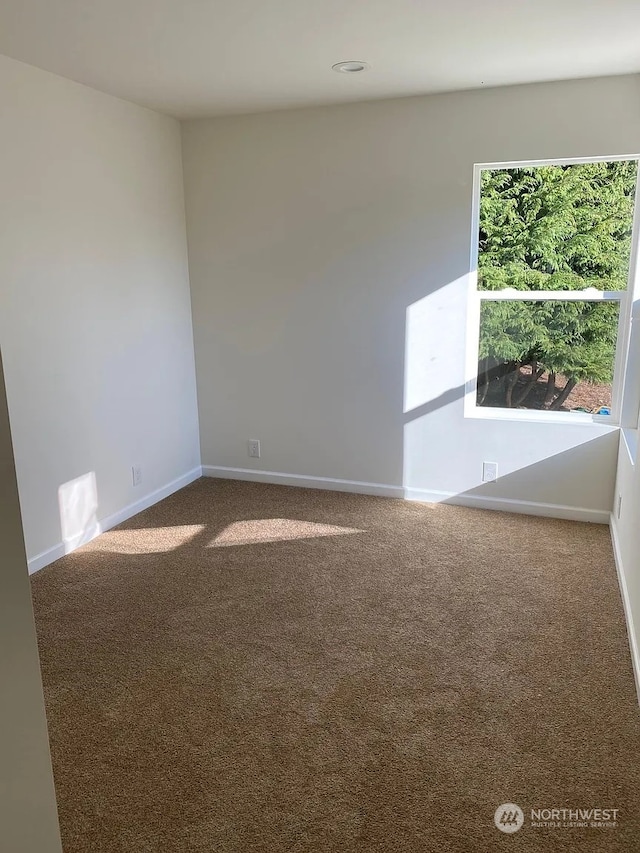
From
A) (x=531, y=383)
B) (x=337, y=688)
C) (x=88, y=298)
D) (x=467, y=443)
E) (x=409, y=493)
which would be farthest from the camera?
(x=409, y=493)

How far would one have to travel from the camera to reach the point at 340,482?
181 inches

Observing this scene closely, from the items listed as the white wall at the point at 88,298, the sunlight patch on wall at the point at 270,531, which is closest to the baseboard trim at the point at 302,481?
the white wall at the point at 88,298

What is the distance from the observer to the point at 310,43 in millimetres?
2832

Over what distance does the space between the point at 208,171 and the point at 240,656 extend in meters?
3.20

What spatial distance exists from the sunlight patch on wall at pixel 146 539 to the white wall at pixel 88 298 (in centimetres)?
14

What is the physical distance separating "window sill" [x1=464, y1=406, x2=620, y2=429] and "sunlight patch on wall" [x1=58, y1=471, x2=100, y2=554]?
2.34m

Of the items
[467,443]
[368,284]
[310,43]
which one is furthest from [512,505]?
[310,43]

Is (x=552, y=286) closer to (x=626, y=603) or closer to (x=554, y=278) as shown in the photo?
(x=554, y=278)

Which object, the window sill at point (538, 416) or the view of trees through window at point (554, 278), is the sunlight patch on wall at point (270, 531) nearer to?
the window sill at point (538, 416)

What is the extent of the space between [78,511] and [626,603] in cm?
287

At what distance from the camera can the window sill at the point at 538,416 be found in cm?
396

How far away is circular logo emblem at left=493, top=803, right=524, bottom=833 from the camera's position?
1.84m

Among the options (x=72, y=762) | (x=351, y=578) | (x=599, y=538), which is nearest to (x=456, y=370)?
(x=599, y=538)

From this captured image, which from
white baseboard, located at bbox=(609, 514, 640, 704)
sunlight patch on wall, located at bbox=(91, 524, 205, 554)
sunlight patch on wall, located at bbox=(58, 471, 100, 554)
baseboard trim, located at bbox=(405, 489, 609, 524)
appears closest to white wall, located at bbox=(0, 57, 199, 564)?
sunlight patch on wall, located at bbox=(58, 471, 100, 554)
